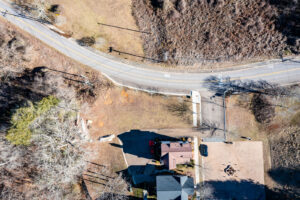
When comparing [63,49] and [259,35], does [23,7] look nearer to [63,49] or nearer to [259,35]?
[63,49]

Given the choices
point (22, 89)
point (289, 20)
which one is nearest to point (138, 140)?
point (22, 89)

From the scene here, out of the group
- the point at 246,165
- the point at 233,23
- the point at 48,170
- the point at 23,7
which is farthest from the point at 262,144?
the point at 23,7

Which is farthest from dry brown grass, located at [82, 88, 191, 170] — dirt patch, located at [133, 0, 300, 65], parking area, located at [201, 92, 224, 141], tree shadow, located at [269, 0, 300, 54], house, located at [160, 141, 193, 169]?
tree shadow, located at [269, 0, 300, 54]

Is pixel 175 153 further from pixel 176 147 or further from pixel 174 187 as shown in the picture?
pixel 174 187

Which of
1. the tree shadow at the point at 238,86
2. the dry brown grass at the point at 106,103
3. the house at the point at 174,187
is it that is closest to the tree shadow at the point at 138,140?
the dry brown grass at the point at 106,103

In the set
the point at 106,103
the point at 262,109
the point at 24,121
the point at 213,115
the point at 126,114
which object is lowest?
the point at 24,121

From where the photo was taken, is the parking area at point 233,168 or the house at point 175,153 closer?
the house at point 175,153

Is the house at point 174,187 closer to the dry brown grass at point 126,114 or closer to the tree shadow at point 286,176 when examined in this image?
the dry brown grass at point 126,114
